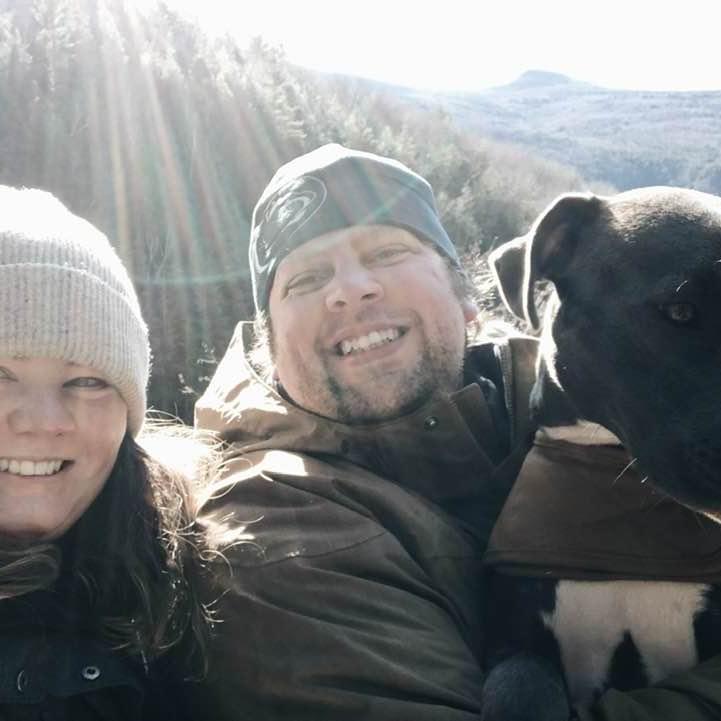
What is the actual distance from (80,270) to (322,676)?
4.07 feet

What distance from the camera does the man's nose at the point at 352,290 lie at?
11.3 ft

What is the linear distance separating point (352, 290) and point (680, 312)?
1.28m

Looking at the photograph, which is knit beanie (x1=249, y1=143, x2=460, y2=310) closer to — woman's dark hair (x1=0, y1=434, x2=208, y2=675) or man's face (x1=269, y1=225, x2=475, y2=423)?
man's face (x1=269, y1=225, x2=475, y2=423)

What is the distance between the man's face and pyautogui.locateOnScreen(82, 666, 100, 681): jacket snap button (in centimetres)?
133

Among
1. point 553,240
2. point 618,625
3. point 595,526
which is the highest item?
point 553,240

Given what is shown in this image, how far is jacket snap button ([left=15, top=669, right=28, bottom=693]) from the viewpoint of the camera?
2221 mm

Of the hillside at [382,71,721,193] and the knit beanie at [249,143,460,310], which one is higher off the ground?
the knit beanie at [249,143,460,310]

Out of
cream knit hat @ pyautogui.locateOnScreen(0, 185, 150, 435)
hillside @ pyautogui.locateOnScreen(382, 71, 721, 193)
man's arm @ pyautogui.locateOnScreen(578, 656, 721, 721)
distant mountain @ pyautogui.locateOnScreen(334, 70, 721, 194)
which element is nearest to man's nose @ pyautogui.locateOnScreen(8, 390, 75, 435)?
cream knit hat @ pyautogui.locateOnScreen(0, 185, 150, 435)

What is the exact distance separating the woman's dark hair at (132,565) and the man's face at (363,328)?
804 millimetres

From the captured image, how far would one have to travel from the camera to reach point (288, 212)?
368cm

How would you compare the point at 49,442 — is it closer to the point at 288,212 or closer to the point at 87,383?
the point at 87,383

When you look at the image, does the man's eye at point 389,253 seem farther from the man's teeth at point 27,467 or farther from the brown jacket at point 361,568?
the man's teeth at point 27,467

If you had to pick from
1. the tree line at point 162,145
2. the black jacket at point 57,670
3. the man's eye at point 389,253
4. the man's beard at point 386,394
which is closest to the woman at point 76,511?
the black jacket at point 57,670

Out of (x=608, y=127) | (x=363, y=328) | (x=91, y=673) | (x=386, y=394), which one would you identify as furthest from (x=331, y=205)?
(x=608, y=127)
